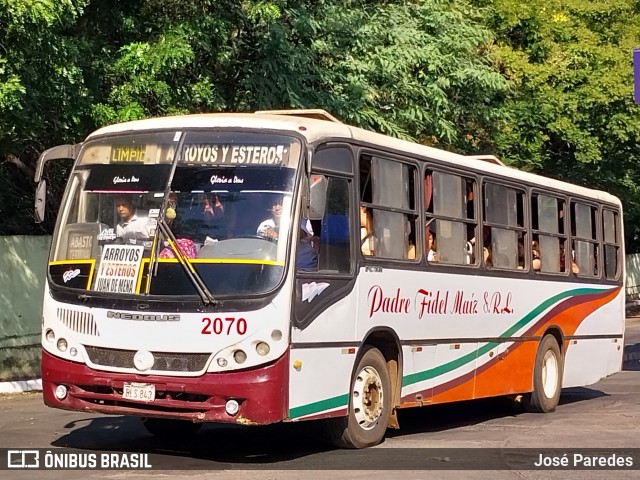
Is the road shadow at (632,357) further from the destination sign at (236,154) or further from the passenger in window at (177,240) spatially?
the passenger in window at (177,240)

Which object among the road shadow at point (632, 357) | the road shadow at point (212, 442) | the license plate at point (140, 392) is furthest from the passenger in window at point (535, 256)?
the road shadow at point (632, 357)

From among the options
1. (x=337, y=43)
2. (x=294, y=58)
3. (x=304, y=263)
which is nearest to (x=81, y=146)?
(x=304, y=263)

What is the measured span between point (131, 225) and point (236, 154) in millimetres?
1062

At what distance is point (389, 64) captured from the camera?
2070 centimetres

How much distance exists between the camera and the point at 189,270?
9852 mm

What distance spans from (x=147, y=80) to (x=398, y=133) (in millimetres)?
5624

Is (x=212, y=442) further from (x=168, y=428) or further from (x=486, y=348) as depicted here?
(x=486, y=348)

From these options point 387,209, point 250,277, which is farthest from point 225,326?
point 387,209

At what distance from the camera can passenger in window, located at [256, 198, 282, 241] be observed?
996 centimetres

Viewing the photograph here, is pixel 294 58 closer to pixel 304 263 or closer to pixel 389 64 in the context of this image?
pixel 389 64

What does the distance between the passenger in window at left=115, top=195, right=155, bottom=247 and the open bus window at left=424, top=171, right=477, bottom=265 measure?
336 cm

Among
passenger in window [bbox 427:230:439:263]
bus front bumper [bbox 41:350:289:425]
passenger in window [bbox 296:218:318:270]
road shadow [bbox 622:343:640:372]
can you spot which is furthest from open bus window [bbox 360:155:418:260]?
road shadow [bbox 622:343:640:372]

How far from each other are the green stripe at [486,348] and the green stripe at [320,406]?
1.31 meters

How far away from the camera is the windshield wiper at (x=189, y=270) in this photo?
9750mm
